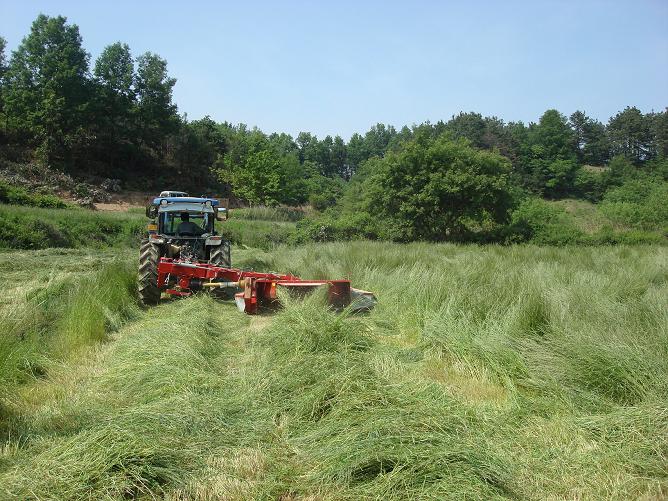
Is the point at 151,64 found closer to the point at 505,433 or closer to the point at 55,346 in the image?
the point at 55,346

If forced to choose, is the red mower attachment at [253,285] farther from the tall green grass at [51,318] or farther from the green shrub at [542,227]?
the green shrub at [542,227]

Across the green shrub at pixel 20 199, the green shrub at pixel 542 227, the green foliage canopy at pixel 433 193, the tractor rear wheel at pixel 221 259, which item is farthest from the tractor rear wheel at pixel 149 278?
the green shrub at pixel 542 227

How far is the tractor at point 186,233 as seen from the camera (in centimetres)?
1007

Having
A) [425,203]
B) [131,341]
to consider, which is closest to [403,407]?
[131,341]

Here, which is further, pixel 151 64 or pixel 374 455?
pixel 151 64

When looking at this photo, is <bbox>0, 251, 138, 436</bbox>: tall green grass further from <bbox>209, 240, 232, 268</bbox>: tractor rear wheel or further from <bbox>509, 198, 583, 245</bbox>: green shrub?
<bbox>509, 198, 583, 245</bbox>: green shrub

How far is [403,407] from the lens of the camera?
390cm

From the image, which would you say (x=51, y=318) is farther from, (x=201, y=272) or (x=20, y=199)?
(x=20, y=199)

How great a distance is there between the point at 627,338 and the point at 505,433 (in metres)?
1.69

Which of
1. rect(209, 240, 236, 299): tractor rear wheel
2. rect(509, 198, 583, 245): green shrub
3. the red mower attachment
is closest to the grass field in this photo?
the red mower attachment

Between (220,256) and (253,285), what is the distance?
7.60 ft

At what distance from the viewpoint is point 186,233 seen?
1070cm

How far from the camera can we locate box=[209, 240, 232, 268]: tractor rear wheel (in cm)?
1001

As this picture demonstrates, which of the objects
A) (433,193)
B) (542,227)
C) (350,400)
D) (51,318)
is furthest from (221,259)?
(542,227)
